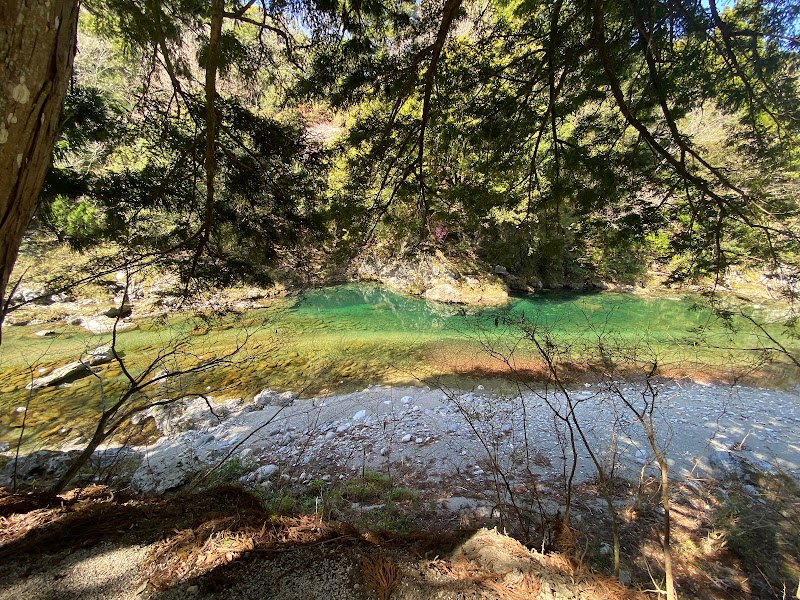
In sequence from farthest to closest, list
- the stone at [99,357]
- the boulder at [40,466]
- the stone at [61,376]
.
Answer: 1. the stone at [99,357]
2. the stone at [61,376]
3. the boulder at [40,466]

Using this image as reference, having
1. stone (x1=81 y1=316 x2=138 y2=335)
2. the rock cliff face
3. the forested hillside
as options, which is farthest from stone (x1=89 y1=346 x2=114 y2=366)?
the rock cliff face

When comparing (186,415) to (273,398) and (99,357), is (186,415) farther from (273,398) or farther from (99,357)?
(99,357)

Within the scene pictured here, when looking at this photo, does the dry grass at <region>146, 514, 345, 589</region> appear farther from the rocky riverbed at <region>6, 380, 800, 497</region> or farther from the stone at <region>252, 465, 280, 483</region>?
the stone at <region>252, 465, 280, 483</region>

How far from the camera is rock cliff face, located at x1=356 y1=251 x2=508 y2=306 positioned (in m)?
13.5

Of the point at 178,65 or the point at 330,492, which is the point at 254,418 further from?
the point at 178,65

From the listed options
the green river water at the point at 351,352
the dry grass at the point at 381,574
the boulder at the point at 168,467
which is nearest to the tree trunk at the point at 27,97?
the dry grass at the point at 381,574

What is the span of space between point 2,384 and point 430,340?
29.8 ft

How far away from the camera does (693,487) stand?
3777mm

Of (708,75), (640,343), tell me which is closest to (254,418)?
(708,75)

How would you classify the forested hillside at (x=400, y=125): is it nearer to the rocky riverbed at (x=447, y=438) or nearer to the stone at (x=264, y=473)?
the rocky riverbed at (x=447, y=438)

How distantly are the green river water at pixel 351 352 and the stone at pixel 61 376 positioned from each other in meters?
0.21

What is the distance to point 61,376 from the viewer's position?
6918 mm

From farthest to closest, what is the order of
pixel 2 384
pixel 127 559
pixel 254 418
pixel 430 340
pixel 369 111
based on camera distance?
1. pixel 430 340
2. pixel 2 384
3. pixel 254 418
4. pixel 369 111
5. pixel 127 559

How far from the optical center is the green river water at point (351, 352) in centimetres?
630
